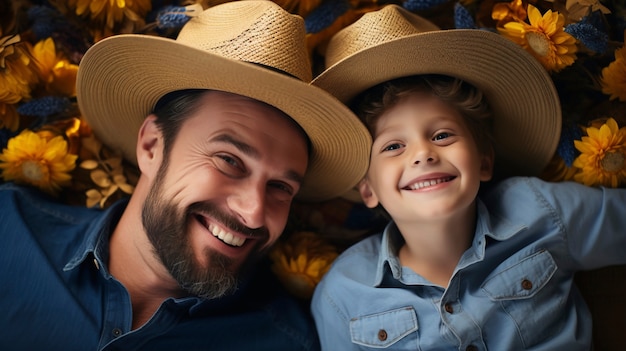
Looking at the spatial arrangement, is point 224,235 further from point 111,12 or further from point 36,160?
point 111,12

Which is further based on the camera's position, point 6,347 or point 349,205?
point 349,205

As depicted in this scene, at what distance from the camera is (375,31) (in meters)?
1.64

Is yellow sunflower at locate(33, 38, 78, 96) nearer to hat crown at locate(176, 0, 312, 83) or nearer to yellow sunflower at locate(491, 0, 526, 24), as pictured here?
hat crown at locate(176, 0, 312, 83)

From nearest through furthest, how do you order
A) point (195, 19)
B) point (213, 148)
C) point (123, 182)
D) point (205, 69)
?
point (205, 69) → point (213, 148) → point (195, 19) → point (123, 182)

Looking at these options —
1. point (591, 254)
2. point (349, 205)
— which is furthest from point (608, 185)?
point (349, 205)

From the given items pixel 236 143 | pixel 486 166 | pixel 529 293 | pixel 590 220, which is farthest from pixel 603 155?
pixel 236 143

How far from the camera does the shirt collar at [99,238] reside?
1688 mm

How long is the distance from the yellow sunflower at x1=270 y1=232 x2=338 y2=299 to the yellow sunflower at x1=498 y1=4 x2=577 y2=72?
2.70 feet

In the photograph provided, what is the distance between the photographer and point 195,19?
1.73 metres

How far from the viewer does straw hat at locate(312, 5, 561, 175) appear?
1532mm

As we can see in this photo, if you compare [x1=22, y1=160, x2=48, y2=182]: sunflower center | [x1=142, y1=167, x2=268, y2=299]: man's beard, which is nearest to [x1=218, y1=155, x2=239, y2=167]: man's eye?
[x1=142, y1=167, x2=268, y2=299]: man's beard

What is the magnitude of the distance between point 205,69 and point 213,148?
210mm

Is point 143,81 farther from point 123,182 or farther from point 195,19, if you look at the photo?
point 123,182

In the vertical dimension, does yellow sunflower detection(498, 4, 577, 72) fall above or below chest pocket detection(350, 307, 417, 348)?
above
